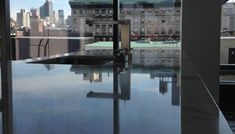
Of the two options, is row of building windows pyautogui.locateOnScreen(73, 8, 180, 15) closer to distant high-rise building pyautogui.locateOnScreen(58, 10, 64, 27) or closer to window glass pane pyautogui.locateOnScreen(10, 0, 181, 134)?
window glass pane pyautogui.locateOnScreen(10, 0, 181, 134)

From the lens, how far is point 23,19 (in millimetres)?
4219

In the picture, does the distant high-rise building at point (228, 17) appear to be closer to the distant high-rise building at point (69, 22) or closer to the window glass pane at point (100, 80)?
the window glass pane at point (100, 80)

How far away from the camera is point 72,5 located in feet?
13.4

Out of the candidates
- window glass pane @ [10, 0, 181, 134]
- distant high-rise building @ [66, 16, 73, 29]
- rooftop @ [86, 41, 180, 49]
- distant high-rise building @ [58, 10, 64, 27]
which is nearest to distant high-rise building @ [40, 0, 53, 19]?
window glass pane @ [10, 0, 181, 134]

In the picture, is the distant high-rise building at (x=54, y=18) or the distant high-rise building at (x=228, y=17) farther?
the distant high-rise building at (x=54, y=18)

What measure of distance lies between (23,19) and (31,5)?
0.21 meters

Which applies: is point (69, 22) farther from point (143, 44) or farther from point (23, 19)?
point (143, 44)

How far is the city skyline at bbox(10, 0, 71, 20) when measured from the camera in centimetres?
407

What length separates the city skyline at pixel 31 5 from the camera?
4070mm

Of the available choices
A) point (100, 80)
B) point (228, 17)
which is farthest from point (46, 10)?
point (100, 80)

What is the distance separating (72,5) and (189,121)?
3550 mm

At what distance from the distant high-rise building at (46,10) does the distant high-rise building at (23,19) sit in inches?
7.0

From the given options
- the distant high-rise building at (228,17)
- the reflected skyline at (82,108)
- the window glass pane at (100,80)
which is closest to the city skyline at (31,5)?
the window glass pane at (100,80)

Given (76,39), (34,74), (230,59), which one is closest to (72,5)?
(76,39)
